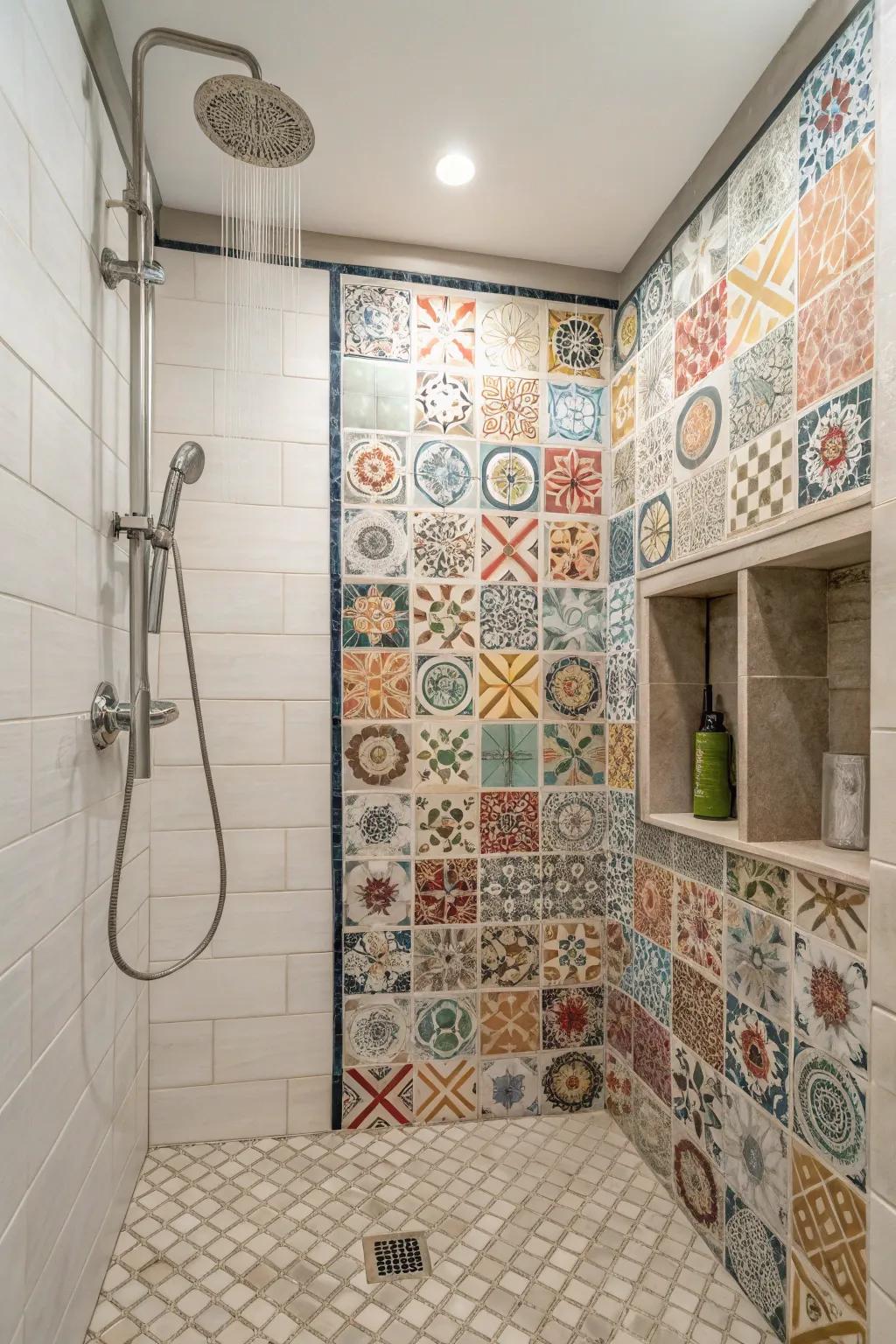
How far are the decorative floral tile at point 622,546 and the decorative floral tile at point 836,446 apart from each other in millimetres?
652

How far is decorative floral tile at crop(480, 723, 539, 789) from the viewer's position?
1951 millimetres

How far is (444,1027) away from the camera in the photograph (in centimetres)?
192

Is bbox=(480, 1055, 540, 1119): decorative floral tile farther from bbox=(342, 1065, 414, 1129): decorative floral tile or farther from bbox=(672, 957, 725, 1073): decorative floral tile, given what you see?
bbox=(672, 957, 725, 1073): decorative floral tile

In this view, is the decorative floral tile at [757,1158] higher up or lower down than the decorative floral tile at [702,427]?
lower down

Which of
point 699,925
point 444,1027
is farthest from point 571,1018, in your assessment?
point 699,925

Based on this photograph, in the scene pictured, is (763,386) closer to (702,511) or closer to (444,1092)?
(702,511)

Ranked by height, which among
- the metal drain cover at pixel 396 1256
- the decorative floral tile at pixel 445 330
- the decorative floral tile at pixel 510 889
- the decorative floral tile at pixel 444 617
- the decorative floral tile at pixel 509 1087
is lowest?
the metal drain cover at pixel 396 1256

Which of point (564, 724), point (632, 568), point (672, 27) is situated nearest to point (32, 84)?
point (672, 27)

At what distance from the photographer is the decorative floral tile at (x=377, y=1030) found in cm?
188

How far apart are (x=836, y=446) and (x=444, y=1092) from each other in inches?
67.8

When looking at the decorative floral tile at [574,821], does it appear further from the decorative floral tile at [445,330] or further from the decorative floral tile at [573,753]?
the decorative floral tile at [445,330]

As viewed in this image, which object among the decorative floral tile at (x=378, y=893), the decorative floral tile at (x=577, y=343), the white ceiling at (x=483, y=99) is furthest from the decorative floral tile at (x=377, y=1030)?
the white ceiling at (x=483, y=99)

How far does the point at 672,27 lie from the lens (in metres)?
1.30

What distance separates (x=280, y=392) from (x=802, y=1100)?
1822 millimetres
